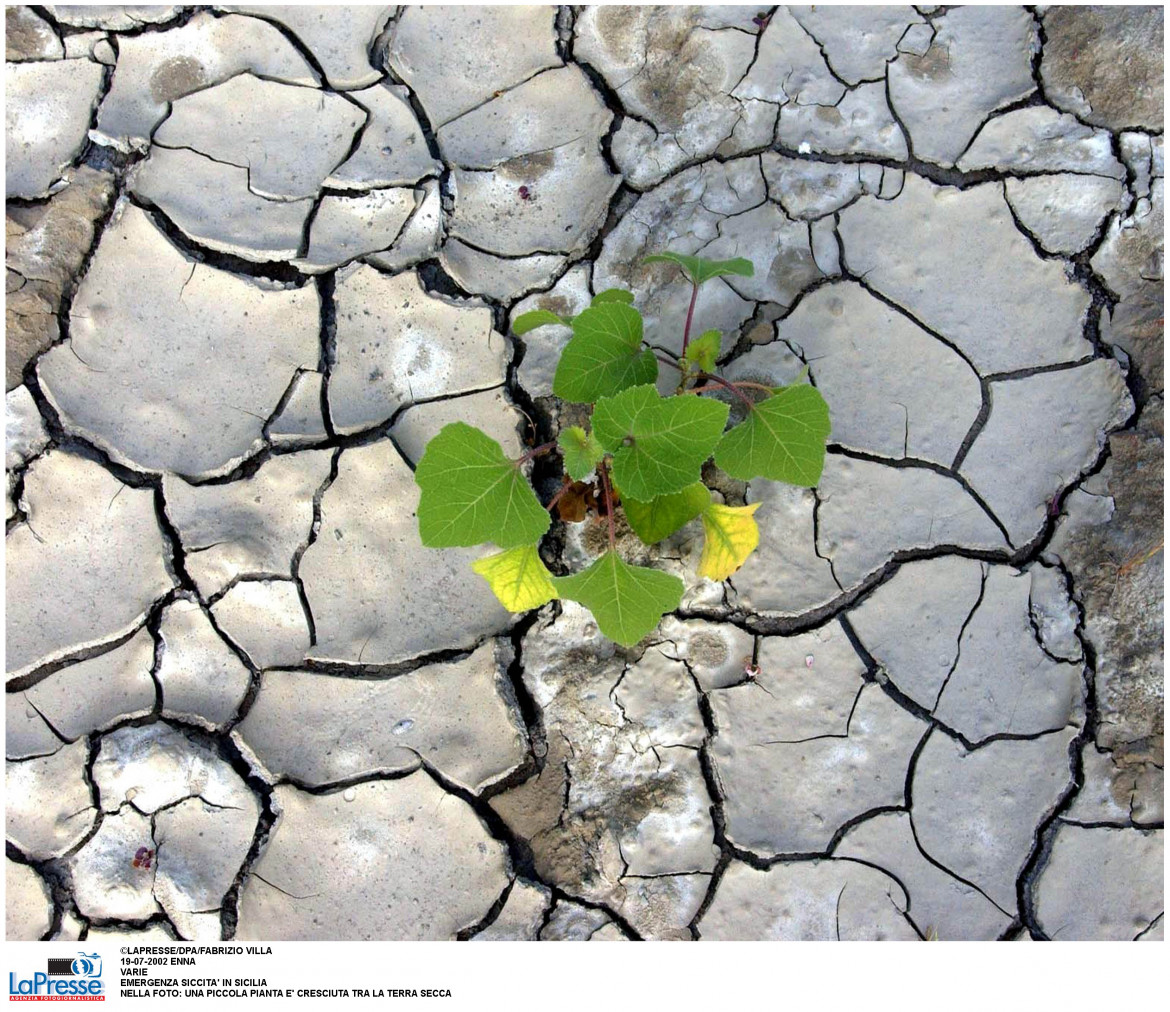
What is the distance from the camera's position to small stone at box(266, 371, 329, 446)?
7.80ft

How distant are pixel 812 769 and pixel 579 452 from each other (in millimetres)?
1077

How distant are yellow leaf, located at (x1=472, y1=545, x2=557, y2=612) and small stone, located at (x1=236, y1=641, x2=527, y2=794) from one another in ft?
0.93

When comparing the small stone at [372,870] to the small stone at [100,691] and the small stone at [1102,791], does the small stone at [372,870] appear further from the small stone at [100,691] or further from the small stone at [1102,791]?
the small stone at [1102,791]

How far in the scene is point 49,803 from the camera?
89.2 inches

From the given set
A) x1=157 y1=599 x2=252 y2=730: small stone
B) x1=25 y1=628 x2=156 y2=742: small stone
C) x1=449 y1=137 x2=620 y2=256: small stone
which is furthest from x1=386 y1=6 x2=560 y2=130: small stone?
x1=25 y1=628 x2=156 y2=742: small stone

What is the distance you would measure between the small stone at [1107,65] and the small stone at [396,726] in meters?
2.28

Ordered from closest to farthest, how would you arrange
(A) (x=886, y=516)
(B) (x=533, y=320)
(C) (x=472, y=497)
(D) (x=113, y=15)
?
(C) (x=472, y=497) → (B) (x=533, y=320) → (A) (x=886, y=516) → (D) (x=113, y=15)

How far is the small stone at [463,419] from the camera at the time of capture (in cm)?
237

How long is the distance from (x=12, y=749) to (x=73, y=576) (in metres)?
0.49

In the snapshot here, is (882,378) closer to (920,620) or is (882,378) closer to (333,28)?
(920,620)

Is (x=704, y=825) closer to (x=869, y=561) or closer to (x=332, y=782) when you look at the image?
(x=869, y=561)

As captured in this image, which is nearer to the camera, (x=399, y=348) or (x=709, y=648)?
(x=709, y=648)

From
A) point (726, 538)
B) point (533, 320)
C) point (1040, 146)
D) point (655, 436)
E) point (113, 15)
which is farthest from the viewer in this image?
point (113, 15)

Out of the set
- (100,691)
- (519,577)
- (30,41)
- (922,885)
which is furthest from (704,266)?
(30,41)
